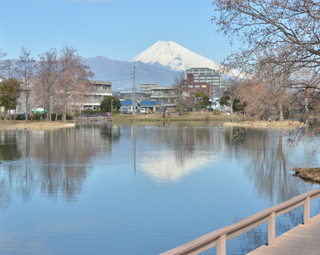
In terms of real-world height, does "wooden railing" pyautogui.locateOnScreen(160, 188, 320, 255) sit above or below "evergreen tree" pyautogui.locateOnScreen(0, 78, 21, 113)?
below

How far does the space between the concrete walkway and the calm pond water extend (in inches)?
47.7

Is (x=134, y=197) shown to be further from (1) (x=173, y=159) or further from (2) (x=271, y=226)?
(1) (x=173, y=159)

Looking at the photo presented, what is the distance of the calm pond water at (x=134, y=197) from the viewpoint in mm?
9508

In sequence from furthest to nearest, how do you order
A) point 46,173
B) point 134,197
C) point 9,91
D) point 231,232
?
point 9,91 < point 46,173 < point 134,197 < point 231,232

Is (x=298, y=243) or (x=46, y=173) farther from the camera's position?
(x=46, y=173)

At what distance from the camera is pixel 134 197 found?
544 inches

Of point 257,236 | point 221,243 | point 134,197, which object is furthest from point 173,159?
point 221,243

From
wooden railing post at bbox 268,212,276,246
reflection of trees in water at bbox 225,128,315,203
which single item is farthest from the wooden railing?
reflection of trees in water at bbox 225,128,315,203

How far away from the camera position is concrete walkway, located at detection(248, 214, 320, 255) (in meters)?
7.10

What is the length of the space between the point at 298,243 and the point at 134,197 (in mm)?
7125

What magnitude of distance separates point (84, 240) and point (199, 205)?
14.6 feet

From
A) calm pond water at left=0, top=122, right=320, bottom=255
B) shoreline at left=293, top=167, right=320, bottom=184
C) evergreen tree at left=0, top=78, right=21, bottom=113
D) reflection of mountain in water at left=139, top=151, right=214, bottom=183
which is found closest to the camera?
calm pond water at left=0, top=122, right=320, bottom=255

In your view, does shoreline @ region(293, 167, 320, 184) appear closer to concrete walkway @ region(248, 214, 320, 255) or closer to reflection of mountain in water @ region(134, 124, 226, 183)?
reflection of mountain in water @ region(134, 124, 226, 183)

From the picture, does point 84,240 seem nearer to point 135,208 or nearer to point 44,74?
point 135,208
